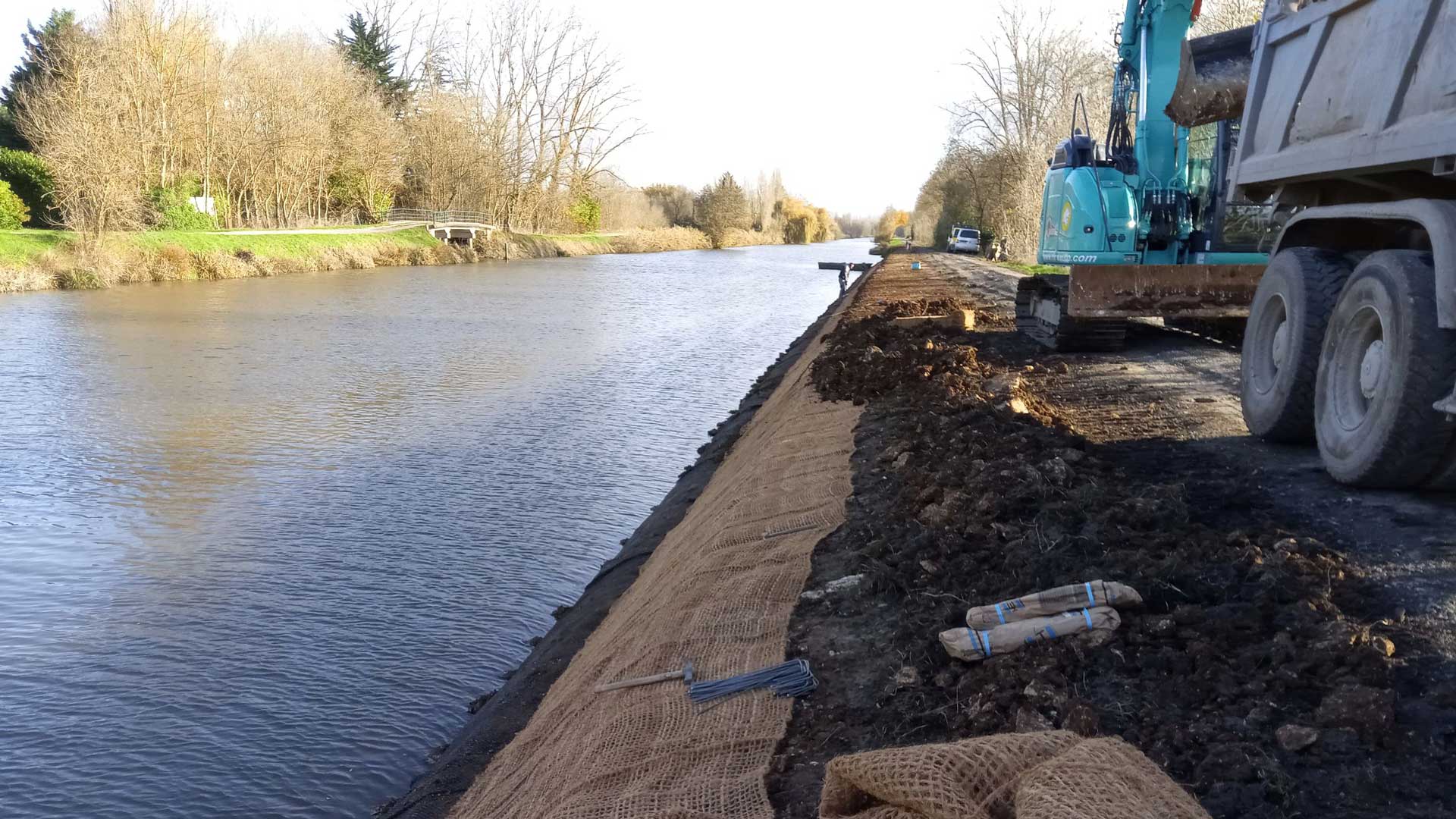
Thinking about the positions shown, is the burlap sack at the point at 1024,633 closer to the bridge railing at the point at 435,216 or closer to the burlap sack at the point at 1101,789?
the burlap sack at the point at 1101,789

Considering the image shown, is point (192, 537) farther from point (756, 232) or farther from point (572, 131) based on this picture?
point (756, 232)

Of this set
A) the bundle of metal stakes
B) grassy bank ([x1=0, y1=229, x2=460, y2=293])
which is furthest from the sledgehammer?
grassy bank ([x1=0, y1=229, x2=460, y2=293])

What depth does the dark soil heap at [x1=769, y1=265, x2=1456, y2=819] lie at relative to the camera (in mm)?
3184

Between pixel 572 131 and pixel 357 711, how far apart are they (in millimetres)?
75826

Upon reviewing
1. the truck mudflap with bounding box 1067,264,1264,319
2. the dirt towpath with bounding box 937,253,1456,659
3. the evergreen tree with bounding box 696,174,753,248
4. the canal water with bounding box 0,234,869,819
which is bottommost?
the canal water with bounding box 0,234,869,819

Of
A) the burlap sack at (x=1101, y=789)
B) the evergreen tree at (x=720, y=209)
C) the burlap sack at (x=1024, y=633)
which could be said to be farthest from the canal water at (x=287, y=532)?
the evergreen tree at (x=720, y=209)

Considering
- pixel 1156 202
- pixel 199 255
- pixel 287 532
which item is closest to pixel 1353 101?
pixel 1156 202

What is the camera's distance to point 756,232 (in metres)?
117

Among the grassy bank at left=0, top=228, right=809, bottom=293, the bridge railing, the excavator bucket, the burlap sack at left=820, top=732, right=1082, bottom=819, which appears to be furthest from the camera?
the bridge railing

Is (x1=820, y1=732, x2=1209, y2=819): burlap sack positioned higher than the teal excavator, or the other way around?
the teal excavator

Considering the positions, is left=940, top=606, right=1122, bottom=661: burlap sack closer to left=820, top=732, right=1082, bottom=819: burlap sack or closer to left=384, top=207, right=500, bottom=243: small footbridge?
left=820, top=732, right=1082, bottom=819: burlap sack

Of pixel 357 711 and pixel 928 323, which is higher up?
pixel 928 323

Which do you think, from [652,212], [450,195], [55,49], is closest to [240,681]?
[55,49]

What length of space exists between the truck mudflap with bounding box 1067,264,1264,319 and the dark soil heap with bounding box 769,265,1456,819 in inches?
171
